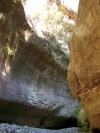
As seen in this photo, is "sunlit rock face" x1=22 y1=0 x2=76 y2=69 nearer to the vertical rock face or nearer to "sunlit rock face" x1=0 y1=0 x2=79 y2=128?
"sunlit rock face" x1=0 y1=0 x2=79 y2=128

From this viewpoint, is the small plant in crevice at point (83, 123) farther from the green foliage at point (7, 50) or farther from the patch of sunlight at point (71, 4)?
the patch of sunlight at point (71, 4)

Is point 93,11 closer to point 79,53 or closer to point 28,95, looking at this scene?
point 79,53

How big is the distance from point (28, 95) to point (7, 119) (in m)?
1.01

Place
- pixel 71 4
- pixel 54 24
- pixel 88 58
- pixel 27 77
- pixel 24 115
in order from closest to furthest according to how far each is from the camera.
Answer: pixel 88 58 < pixel 24 115 < pixel 27 77 < pixel 54 24 < pixel 71 4

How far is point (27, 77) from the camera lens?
290 inches

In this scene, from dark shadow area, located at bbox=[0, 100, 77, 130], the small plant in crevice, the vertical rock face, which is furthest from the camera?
the small plant in crevice

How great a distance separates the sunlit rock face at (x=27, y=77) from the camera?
656cm

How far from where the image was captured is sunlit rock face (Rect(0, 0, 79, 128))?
21.5ft

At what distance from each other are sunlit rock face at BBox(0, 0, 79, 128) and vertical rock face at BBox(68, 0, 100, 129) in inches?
108

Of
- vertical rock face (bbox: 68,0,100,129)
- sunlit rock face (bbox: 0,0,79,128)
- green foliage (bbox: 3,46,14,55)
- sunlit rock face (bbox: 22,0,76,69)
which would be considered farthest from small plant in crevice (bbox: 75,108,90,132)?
green foliage (bbox: 3,46,14,55)

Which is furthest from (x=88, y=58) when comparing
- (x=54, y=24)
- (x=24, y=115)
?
(x=54, y=24)

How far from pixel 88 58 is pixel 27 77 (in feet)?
12.5

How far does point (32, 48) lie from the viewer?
734 centimetres

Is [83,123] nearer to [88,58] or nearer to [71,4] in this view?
[88,58]
